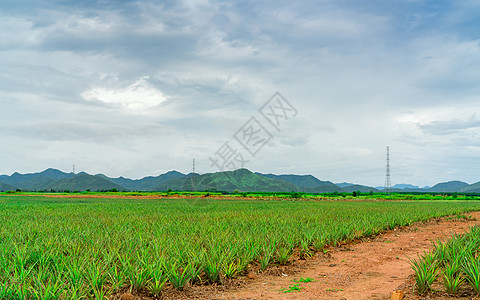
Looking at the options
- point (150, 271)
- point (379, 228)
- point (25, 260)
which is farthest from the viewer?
point (379, 228)

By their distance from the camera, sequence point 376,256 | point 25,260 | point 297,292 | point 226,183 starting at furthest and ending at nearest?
point 226,183, point 376,256, point 25,260, point 297,292

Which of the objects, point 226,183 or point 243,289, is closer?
point 243,289

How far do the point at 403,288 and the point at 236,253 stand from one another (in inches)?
141

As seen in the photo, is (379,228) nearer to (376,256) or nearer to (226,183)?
(376,256)

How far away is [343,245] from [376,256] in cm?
179

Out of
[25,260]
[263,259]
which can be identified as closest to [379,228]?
[263,259]

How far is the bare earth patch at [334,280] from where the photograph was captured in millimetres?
6363

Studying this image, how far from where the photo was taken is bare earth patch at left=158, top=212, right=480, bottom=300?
20.9 ft

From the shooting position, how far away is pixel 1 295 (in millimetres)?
5262

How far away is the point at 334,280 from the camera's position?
7.57 metres

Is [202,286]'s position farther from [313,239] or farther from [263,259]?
[313,239]

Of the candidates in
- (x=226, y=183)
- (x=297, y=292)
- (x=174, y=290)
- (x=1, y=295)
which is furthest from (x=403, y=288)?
(x=226, y=183)

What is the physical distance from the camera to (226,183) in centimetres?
18962

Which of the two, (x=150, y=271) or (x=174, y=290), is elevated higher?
(x=150, y=271)
